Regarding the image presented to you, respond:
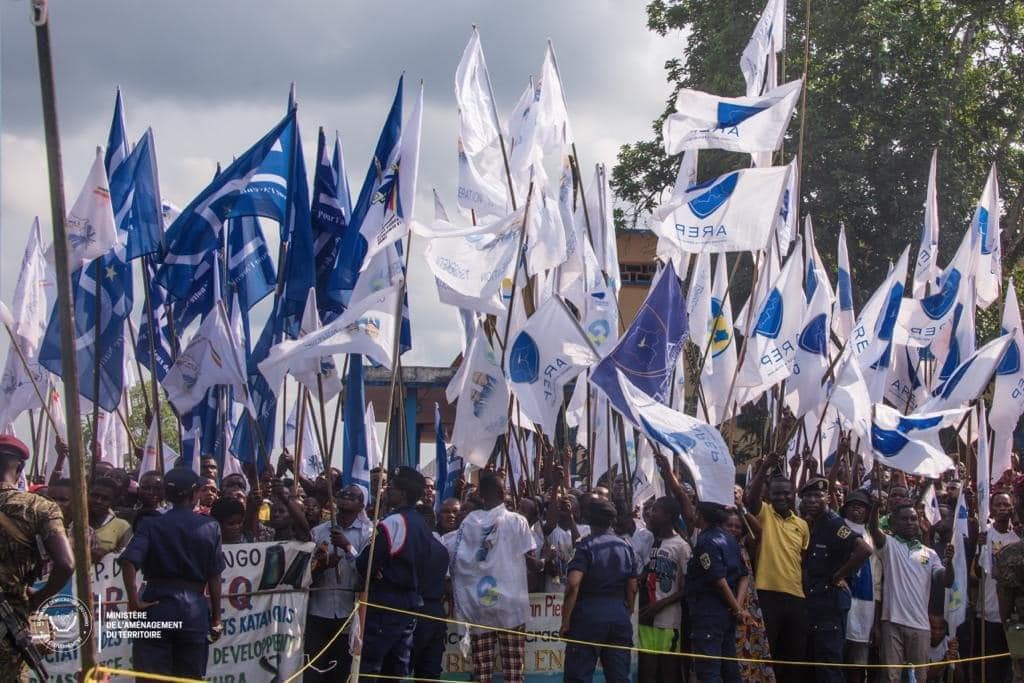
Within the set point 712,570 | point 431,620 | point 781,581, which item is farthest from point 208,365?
point 781,581

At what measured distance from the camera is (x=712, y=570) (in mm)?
9672

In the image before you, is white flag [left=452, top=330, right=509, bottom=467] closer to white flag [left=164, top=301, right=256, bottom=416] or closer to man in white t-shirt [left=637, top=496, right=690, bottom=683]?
man in white t-shirt [left=637, top=496, right=690, bottom=683]

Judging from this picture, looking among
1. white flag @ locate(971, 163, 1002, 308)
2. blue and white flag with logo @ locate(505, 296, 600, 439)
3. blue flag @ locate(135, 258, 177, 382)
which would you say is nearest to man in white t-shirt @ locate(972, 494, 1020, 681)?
blue and white flag with logo @ locate(505, 296, 600, 439)

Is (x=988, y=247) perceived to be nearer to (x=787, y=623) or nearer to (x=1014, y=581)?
(x=787, y=623)

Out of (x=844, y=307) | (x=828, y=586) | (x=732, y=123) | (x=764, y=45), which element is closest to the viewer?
(x=828, y=586)

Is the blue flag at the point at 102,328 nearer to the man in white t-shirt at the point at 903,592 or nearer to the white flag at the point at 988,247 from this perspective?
the man in white t-shirt at the point at 903,592

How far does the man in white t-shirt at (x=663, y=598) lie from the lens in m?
10.3

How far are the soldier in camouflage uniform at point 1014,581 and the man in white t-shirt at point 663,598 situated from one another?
2.29 metres

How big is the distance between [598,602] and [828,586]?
6.43ft

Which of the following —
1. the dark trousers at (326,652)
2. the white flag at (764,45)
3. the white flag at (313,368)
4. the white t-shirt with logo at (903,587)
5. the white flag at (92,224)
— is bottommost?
the dark trousers at (326,652)

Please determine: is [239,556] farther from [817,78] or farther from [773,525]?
[817,78]

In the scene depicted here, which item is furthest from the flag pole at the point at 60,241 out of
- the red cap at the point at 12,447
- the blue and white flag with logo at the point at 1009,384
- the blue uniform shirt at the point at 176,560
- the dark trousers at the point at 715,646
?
the blue and white flag with logo at the point at 1009,384

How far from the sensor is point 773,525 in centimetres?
1056

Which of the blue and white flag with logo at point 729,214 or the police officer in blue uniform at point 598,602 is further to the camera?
the blue and white flag with logo at point 729,214
